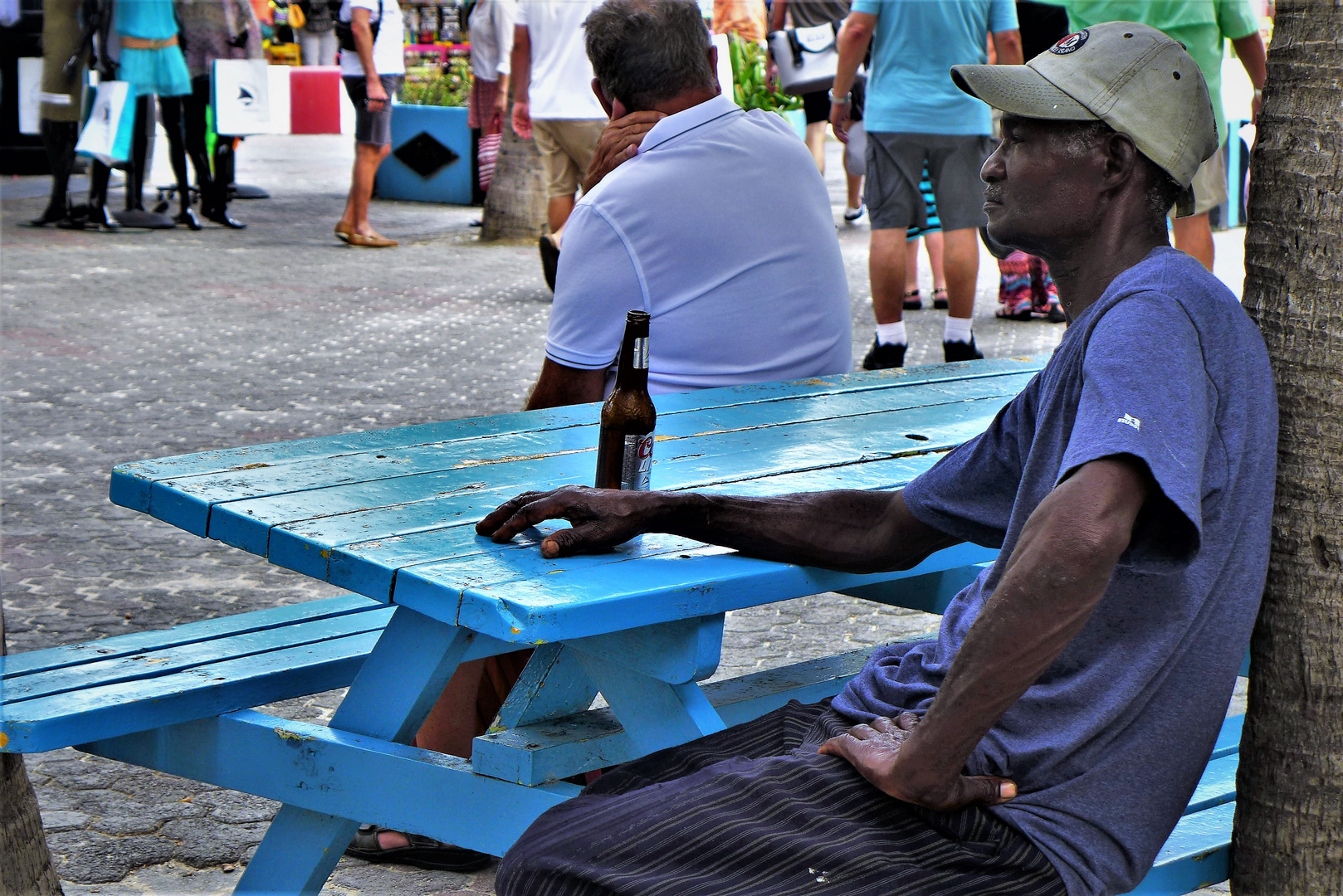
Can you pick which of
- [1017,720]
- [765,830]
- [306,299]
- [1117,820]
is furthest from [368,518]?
[306,299]

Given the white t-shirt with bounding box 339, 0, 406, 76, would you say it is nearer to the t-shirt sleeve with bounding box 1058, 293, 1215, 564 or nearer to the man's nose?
the man's nose

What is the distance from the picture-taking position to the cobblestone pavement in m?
3.14

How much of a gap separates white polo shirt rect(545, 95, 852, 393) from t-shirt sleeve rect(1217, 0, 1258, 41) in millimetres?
4079

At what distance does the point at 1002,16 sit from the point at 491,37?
6.20 m

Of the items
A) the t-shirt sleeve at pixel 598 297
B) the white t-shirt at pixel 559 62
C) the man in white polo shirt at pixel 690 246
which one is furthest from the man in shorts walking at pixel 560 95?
the t-shirt sleeve at pixel 598 297

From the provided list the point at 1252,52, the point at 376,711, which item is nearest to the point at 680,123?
the point at 376,711

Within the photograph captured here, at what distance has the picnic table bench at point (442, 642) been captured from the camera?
2.04 m

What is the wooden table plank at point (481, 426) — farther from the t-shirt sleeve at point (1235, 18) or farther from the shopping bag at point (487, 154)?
the shopping bag at point (487, 154)

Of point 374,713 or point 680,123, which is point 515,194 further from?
point 374,713

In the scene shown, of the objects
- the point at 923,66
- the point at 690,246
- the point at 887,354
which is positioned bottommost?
the point at 887,354

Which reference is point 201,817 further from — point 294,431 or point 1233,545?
point 294,431

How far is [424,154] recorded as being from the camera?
14180 millimetres

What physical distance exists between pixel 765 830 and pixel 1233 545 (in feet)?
2.18

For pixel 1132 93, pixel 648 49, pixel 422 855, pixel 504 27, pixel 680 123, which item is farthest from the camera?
pixel 504 27
